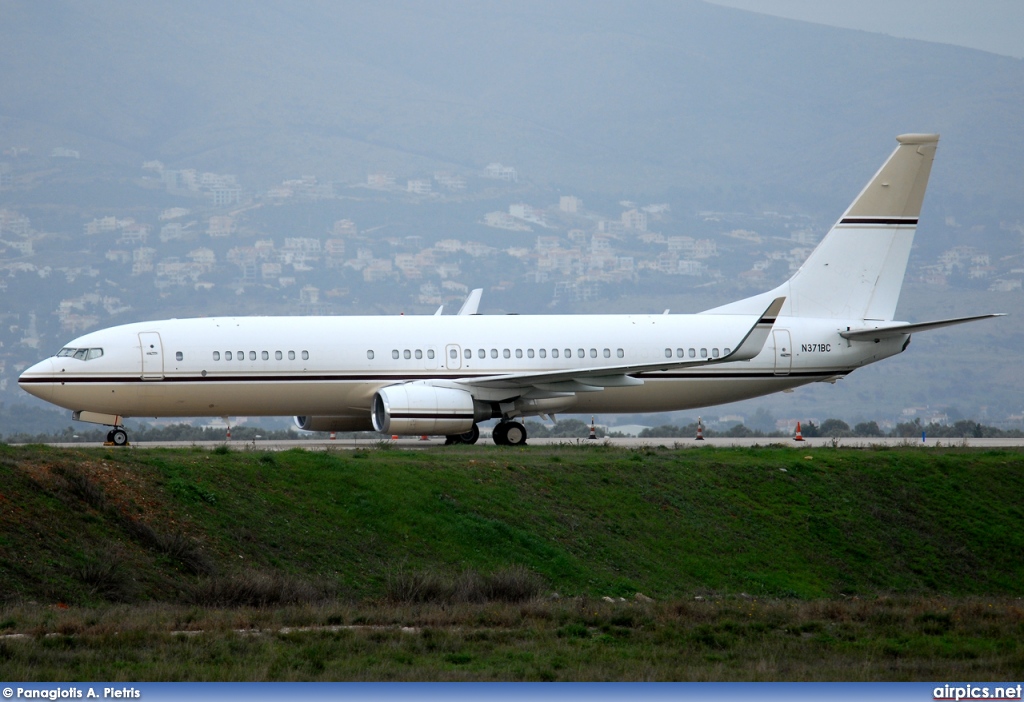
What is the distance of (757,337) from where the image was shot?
2955 cm

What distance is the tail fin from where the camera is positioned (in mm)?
36125

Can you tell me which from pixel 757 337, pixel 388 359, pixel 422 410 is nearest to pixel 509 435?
pixel 422 410

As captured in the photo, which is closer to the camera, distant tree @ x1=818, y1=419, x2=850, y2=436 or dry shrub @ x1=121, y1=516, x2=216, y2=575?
dry shrub @ x1=121, y1=516, x2=216, y2=575

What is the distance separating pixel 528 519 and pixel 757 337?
27.9ft

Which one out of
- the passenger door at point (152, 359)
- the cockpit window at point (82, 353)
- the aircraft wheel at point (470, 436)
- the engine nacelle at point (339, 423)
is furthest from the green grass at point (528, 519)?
the cockpit window at point (82, 353)

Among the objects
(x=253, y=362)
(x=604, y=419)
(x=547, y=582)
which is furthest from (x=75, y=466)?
(x=604, y=419)

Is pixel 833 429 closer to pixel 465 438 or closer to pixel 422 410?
pixel 465 438

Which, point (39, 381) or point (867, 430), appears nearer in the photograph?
point (39, 381)

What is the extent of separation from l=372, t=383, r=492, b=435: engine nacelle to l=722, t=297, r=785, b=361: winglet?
646 cm

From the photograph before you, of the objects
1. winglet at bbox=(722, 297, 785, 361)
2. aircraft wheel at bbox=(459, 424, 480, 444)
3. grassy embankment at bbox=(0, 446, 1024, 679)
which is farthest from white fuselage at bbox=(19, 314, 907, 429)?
winglet at bbox=(722, 297, 785, 361)

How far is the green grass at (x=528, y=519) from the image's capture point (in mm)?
19156

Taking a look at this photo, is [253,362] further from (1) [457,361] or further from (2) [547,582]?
(2) [547,582]

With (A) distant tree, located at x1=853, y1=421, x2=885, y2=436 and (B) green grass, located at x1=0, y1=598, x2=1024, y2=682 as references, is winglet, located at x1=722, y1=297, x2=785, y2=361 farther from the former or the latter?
(A) distant tree, located at x1=853, y1=421, x2=885, y2=436

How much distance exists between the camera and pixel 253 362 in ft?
102
